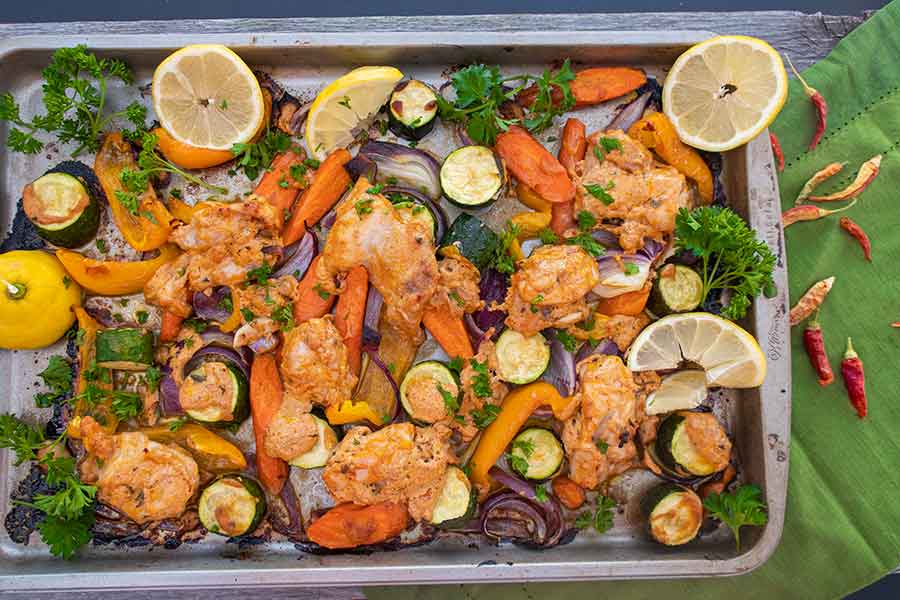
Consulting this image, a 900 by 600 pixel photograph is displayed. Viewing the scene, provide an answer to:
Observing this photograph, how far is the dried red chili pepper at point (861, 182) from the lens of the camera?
4523 millimetres

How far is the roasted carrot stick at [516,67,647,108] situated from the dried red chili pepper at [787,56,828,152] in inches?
45.8

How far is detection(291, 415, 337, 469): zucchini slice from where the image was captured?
4215 mm

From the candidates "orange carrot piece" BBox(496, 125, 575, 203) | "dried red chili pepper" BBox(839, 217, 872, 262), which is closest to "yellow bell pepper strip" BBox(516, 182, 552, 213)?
"orange carrot piece" BBox(496, 125, 575, 203)

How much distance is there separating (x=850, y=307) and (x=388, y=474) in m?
3.24

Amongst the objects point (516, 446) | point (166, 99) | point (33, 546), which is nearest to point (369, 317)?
point (516, 446)

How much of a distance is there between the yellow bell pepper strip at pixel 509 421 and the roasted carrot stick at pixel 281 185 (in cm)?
188

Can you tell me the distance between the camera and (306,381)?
413 centimetres

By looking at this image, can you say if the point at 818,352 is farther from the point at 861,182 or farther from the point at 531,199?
the point at 531,199

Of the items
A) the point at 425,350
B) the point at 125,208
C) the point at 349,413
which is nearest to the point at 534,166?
the point at 425,350

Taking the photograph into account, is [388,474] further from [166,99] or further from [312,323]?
[166,99]

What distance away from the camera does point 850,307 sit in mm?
4602

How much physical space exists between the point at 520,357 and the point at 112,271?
2580 millimetres

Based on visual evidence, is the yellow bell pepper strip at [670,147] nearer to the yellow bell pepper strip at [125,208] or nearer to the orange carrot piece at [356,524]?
the orange carrot piece at [356,524]

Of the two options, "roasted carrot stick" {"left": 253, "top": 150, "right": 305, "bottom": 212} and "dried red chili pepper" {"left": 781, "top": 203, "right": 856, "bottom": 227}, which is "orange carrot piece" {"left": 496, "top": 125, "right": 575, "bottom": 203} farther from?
"dried red chili pepper" {"left": 781, "top": 203, "right": 856, "bottom": 227}
